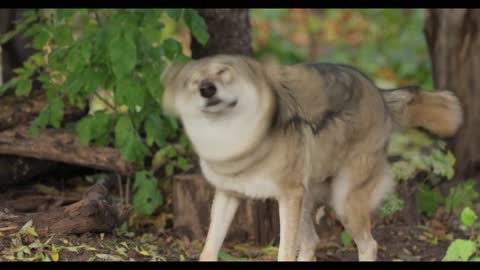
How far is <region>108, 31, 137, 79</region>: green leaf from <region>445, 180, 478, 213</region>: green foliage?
→ 115 inches

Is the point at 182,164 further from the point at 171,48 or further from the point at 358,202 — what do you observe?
the point at 358,202

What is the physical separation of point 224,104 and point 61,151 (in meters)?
2.70

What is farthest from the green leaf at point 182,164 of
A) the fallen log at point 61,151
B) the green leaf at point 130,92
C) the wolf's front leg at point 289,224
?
the wolf's front leg at point 289,224

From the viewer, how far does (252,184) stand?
16.2ft

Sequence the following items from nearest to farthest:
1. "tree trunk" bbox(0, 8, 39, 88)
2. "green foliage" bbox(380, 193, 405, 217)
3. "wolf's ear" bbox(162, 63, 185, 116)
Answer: "wolf's ear" bbox(162, 63, 185, 116)
"green foliage" bbox(380, 193, 405, 217)
"tree trunk" bbox(0, 8, 39, 88)

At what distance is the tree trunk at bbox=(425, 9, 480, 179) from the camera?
27.0 ft

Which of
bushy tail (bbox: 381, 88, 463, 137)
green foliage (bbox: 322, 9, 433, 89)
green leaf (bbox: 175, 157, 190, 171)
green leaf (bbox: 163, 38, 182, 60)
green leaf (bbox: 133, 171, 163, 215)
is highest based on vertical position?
green leaf (bbox: 163, 38, 182, 60)

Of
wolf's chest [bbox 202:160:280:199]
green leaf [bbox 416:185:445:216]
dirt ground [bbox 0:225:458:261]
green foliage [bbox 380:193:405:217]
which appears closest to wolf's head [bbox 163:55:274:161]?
wolf's chest [bbox 202:160:280:199]

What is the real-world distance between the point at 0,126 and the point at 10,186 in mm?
474

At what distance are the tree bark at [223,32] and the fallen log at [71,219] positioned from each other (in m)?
2.00

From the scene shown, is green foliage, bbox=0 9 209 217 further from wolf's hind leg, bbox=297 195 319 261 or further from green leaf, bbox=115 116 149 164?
wolf's hind leg, bbox=297 195 319 261

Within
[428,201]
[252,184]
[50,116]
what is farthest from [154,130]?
[428,201]

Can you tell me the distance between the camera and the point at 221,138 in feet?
15.6

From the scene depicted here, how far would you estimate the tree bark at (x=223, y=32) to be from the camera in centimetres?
742
